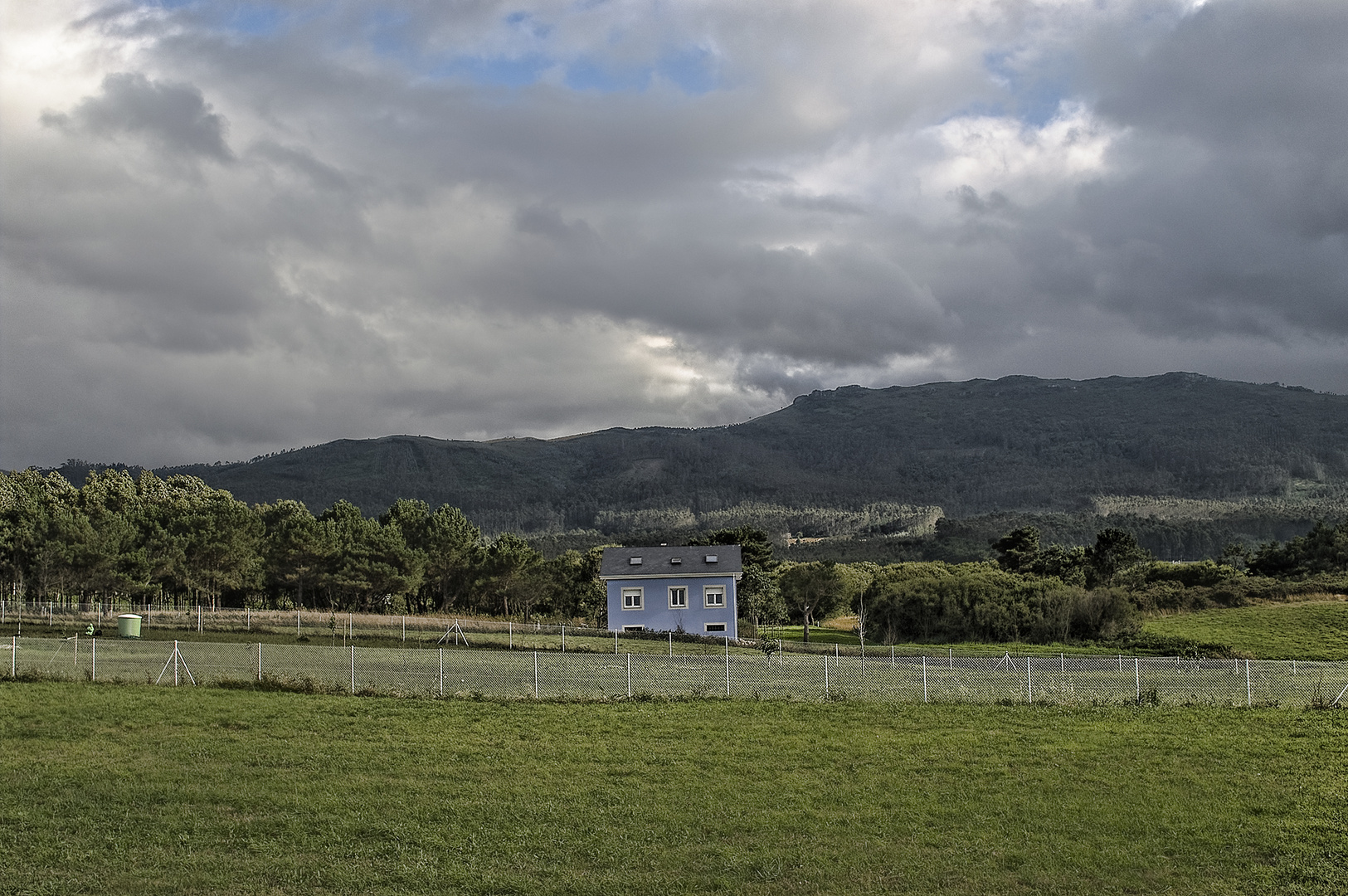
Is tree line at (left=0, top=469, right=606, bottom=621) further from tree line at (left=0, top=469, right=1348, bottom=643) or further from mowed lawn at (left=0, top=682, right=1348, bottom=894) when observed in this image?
mowed lawn at (left=0, top=682, right=1348, bottom=894)

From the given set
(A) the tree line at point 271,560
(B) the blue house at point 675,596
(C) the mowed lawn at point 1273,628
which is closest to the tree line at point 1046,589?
(C) the mowed lawn at point 1273,628

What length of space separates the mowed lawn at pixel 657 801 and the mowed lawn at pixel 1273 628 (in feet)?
146

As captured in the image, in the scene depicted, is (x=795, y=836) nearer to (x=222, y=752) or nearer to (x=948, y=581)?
(x=222, y=752)

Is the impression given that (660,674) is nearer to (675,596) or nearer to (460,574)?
(675,596)

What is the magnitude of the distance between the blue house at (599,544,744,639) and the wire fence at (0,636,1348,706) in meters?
18.2

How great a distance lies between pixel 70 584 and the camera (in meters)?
77.7

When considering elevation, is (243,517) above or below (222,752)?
above

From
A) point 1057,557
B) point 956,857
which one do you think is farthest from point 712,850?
point 1057,557

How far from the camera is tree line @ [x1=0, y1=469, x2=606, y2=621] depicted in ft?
250

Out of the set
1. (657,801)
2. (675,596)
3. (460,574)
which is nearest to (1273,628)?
(675,596)

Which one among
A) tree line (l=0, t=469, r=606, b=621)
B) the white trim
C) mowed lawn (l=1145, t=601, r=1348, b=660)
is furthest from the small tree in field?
mowed lawn (l=1145, t=601, r=1348, b=660)

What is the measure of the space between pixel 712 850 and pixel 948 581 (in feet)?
240

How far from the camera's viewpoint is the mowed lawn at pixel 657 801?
1459cm

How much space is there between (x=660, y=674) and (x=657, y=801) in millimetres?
23416
